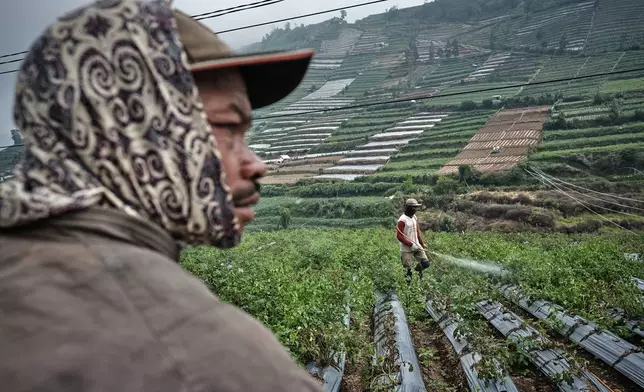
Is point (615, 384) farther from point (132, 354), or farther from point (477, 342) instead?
point (132, 354)

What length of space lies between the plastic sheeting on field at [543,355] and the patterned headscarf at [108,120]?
12.9ft

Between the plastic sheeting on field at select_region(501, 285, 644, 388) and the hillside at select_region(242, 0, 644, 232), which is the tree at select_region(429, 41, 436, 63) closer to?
the hillside at select_region(242, 0, 644, 232)

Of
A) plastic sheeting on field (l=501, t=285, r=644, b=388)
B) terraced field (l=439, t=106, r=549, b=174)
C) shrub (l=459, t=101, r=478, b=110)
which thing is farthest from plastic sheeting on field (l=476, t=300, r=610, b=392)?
shrub (l=459, t=101, r=478, b=110)

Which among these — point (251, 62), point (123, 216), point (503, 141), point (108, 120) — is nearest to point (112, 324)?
point (123, 216)

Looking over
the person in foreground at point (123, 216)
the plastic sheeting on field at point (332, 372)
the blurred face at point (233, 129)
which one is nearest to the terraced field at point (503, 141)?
the plastic sheeting on field at point (332, 372)

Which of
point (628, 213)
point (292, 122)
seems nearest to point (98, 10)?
point (628, 213)

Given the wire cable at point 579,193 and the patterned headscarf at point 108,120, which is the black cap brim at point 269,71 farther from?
the wire cable at point 579,193

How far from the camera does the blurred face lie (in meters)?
1.12

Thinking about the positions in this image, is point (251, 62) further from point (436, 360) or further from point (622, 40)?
point (622, 40)

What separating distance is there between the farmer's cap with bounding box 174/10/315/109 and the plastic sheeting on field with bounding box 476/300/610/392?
365 cm

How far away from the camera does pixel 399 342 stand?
510cm

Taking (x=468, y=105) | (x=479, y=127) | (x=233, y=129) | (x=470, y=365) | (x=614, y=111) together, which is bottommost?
(x=479, y=127)

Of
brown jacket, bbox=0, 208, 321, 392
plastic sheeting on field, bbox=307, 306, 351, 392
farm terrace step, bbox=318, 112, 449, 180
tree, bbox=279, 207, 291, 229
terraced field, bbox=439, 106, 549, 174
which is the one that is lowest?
farm terrace step, bbox=318, 112, 449, 180

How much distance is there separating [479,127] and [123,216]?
4841 cm
